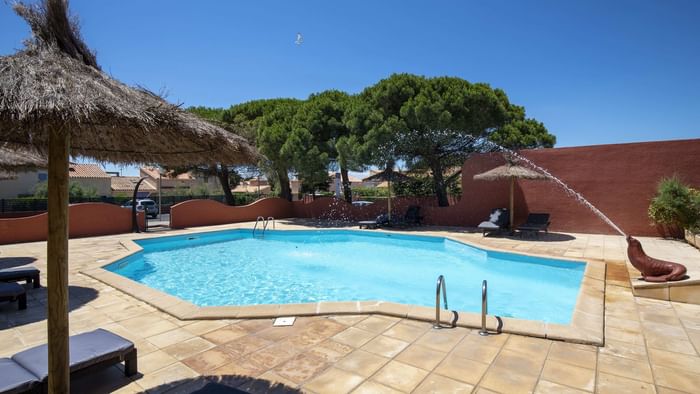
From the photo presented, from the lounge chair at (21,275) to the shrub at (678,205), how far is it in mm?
15286

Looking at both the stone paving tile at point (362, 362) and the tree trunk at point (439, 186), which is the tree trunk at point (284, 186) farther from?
the stone paving tile at point (362, 362)


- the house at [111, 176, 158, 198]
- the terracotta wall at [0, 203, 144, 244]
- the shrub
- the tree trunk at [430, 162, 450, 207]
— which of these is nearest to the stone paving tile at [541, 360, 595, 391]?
the shrub

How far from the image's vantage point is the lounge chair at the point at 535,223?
464 inches

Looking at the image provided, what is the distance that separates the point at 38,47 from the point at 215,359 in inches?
115

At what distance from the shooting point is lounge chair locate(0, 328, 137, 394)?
2516 millimetres

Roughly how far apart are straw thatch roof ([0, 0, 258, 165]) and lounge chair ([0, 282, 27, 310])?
3.53 meters

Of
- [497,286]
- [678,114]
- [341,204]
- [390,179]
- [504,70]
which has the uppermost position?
[504,70]

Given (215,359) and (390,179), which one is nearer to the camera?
(215,359)

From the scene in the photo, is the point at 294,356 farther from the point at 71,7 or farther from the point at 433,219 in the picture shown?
the point at 433,219

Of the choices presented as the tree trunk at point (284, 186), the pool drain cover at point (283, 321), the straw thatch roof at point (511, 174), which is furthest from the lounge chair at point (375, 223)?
the pool drain cover at point (283, 321)

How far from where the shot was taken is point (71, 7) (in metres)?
2.46

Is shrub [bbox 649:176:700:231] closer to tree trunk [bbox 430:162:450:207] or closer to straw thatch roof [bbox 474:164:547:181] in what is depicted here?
straw thatch roof [bbox 474:164:547:181]

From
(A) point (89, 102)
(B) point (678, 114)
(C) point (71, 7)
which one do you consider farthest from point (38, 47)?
(B) point (678, 114)

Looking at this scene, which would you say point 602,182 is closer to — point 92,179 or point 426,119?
point 426,119
